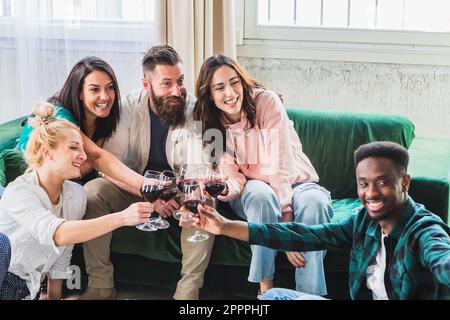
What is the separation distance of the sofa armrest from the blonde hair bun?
0.88m

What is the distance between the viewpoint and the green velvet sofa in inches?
67.7

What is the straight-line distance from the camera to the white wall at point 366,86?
7.92ft

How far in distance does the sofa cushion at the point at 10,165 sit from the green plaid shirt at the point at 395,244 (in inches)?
26.7

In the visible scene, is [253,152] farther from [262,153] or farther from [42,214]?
[42,214]

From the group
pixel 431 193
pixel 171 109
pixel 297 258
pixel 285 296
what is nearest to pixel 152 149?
pixel 171 109

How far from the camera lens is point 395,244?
1377mm

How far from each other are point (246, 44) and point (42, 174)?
1.10 m

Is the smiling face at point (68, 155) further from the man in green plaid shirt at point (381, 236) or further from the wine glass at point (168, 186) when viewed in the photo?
the man in green plaid shirt at point (381, 236)

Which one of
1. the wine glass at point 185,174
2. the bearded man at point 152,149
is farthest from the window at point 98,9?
the wine glass at point 185,174

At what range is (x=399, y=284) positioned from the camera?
136cm

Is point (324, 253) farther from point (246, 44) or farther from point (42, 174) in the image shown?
point (246, 44)
